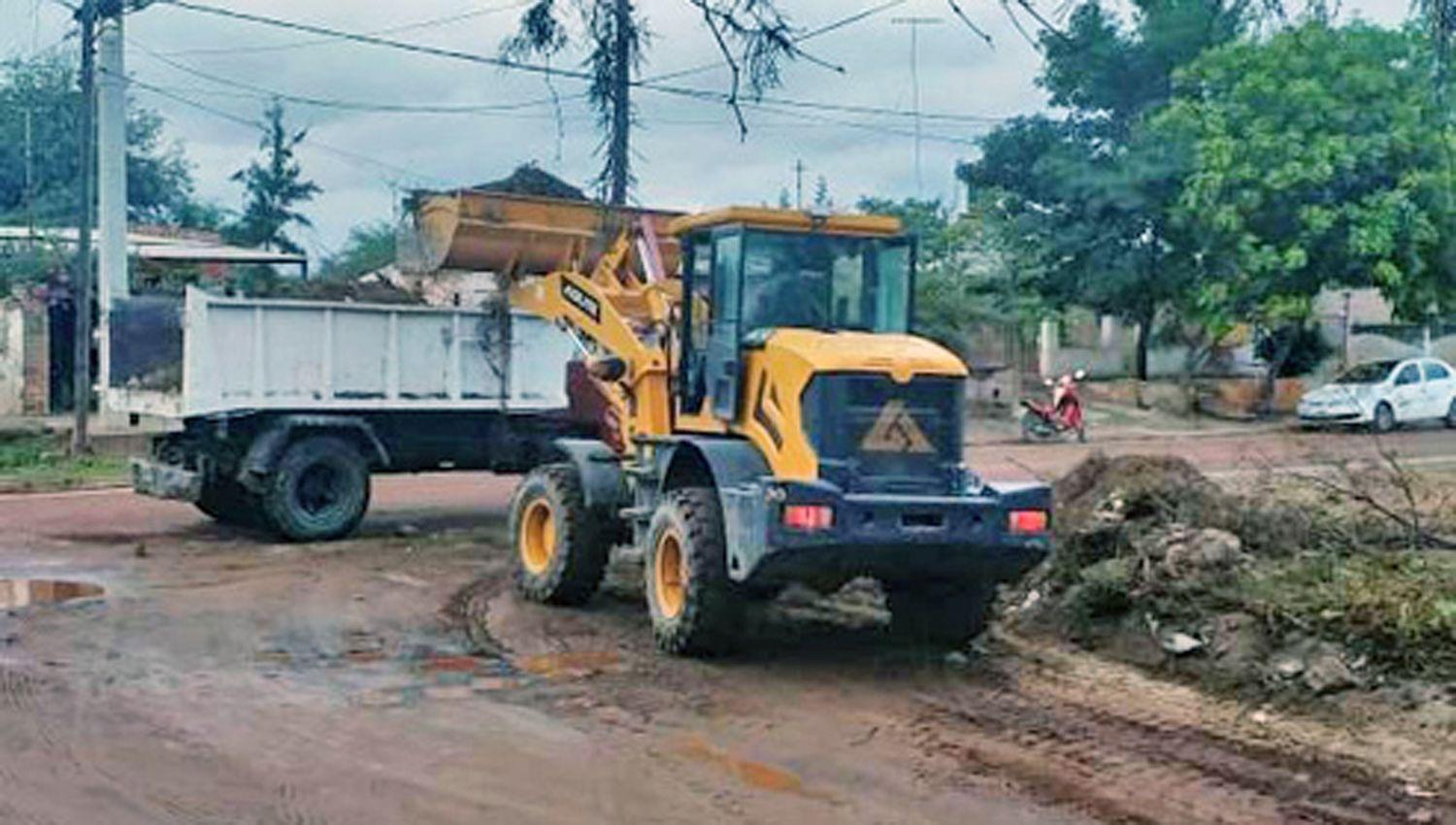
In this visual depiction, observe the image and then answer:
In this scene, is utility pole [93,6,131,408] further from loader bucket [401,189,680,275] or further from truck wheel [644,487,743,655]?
truck wheel [644,487,743,655]

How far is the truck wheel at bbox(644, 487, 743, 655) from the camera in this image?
32.8 feet

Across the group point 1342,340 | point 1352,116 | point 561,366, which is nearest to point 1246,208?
point 1352,116

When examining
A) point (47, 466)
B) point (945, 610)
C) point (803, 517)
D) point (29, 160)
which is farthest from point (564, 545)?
point (29, 160)

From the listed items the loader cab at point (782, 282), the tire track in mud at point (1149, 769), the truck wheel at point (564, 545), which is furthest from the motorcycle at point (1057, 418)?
the tire track in mud at point (1149, 769)

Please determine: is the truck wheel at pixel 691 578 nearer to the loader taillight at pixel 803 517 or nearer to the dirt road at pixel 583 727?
the dirt road at pixel 583 727

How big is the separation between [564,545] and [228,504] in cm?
662

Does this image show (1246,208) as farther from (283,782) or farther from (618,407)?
(283,782)

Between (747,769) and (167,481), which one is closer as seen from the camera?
(747,769)

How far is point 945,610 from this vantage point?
10695mm

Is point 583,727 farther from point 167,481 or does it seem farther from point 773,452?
point 167,481

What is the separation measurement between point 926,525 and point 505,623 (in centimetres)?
348

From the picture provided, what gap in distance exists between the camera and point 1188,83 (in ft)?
119

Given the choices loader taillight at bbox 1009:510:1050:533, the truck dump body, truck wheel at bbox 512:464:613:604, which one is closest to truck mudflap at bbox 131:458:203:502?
the truck dump body

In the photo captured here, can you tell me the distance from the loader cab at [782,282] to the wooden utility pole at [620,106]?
31.8 inches
